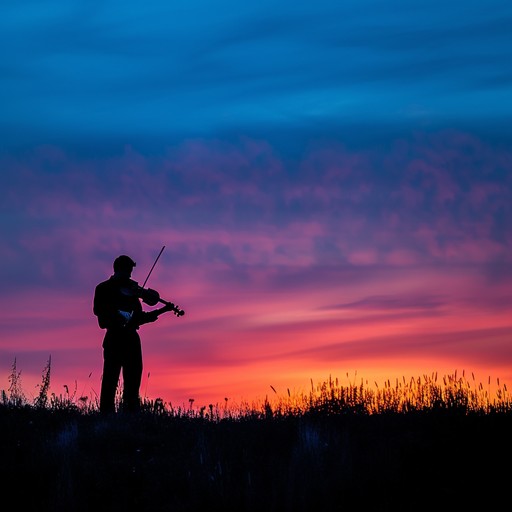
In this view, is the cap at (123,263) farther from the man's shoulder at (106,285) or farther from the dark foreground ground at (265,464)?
the dark foreground ground at (265,464)

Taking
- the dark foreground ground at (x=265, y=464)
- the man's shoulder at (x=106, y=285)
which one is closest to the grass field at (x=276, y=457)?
the dark foreground ground at (x=265, y=464)

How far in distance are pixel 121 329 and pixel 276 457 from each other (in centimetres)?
475

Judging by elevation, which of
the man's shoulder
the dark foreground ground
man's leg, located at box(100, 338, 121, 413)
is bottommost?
the dark foreground ground

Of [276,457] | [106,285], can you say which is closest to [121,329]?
[106,285]

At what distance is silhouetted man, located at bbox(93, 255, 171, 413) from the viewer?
51.2 feet

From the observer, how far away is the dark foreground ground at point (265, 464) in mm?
10461

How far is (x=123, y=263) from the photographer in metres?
15.7

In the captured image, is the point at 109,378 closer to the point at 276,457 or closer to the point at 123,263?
the point at 123,263

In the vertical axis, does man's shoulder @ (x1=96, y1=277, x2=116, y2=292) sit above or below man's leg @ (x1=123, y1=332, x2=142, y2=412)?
above

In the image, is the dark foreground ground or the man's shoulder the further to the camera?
the man's shoulder

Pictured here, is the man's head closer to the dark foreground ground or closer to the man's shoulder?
the man's shoulder

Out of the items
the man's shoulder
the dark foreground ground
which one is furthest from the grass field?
the man's shoulder

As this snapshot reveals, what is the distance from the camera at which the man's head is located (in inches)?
617

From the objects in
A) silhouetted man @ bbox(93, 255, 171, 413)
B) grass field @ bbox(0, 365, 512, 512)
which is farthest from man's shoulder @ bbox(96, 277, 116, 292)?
grass field @ bbox(0, 365, 512, 512)
